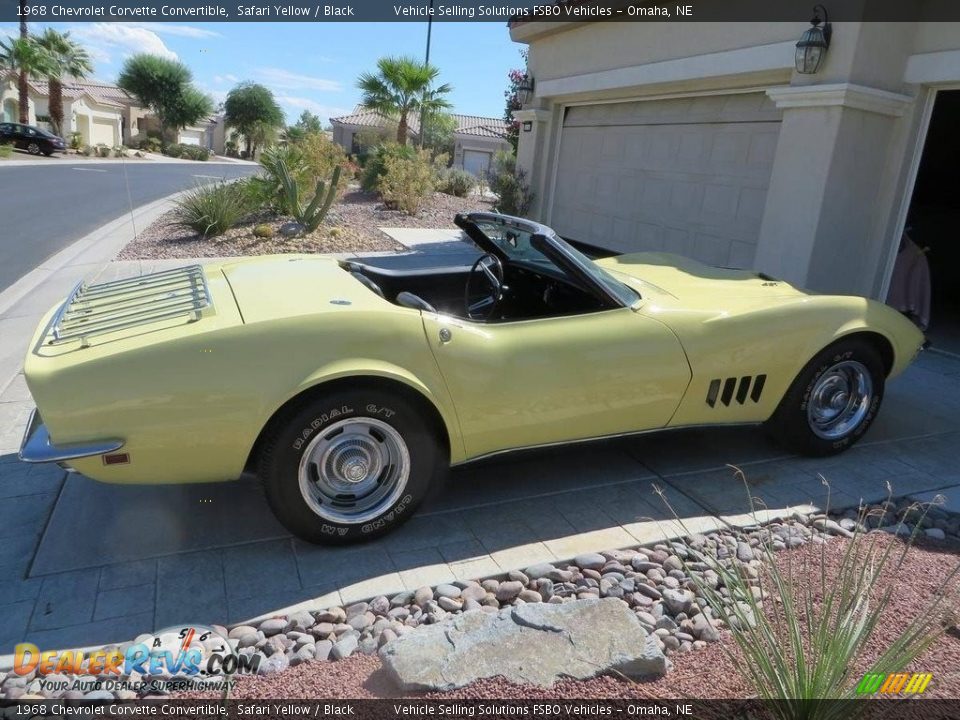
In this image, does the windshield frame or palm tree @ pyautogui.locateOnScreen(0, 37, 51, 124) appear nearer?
the windshield frame

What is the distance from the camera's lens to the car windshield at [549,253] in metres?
3.37

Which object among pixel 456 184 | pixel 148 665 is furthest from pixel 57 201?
pixel 148 665

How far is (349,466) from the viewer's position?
2889 mm

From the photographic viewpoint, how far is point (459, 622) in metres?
2.44

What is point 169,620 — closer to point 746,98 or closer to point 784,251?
point 784,251

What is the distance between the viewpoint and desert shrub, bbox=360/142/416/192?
18.7 m

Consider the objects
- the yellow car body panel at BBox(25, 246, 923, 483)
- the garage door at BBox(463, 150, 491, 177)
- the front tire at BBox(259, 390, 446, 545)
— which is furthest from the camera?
the garage door at BBox(463, 150, 491, 177)

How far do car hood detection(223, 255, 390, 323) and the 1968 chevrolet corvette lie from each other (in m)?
0.02

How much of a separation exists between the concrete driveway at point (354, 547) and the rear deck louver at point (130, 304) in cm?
87

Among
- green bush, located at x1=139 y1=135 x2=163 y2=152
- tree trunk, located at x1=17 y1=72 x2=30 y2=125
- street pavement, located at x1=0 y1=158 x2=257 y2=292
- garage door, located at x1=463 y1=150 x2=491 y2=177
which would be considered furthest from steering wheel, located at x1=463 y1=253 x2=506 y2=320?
green bush, located at x1=139 y1=135 x2=163 y2=152

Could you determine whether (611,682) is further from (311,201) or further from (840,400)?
(311,201)

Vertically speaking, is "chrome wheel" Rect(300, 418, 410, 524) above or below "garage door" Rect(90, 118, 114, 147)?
below

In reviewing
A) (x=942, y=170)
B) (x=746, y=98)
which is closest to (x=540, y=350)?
(x=746, y=98)

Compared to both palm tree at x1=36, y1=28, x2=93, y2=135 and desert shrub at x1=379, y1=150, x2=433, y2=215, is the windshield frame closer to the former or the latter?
desert shrub at x1=379, y1=150, x2=433, y2=215
